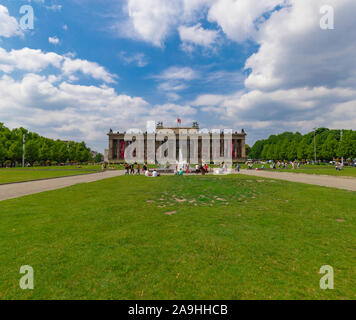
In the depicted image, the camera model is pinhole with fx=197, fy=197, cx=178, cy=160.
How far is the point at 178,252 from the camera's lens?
203 inches

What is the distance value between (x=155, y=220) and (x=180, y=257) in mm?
3208

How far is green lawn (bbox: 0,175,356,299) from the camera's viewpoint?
370 centimetres

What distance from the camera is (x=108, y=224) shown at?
7.35 m

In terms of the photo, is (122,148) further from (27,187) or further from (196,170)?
(27,187)

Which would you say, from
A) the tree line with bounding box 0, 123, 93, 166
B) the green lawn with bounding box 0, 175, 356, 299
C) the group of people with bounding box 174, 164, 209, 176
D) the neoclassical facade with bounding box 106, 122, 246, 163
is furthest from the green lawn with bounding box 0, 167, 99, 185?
the neoclassical facade with bounding box 106, 122, 246, 163

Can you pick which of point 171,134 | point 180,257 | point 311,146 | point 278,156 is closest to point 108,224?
point 180,257

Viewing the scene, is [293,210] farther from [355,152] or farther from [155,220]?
[355,152]

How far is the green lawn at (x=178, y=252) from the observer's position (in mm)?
3703

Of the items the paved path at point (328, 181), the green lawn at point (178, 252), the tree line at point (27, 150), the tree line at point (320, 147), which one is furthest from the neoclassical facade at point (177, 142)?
the green lawn at point (178, 252)

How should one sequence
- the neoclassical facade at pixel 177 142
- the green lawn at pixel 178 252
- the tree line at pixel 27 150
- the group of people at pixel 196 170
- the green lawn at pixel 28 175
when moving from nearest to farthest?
the green lawn at pixel 178 252
the green lawn at pixel 28 175
the group of people at pixel 196 170
the tree line at pixel 27 150
the neoclassical facade at pixel 177 142

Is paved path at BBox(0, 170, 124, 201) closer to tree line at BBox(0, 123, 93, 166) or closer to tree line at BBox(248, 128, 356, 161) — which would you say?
tree line at BBox(0, 123, 93, 166)

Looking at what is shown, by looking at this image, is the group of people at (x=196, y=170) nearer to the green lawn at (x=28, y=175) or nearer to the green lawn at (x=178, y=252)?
the green lawn at (x=28, y=175)

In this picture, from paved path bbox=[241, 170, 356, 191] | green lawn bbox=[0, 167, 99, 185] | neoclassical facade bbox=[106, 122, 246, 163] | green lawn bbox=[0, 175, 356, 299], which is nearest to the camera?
green lawn bbox=[0, 175, 356, 299]

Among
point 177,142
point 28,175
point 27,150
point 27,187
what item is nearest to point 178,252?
point 27,187
